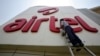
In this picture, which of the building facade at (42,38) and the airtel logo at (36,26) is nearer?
the building facade at (42,38)

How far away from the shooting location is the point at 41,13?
9.38 meters

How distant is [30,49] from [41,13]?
167 inches

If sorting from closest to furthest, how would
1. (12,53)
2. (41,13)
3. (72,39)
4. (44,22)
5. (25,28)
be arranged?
(72,39)
(12,53)
(25,28)
(44,22)
(41,13)

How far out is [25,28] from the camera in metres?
6.91

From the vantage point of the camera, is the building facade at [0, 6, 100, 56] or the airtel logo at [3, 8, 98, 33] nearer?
the building facade at [0, 6, 100, 56]

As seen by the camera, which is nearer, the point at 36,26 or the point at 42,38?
the point at 42,38

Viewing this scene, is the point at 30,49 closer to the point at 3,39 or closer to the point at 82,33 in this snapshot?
the point at 3,39

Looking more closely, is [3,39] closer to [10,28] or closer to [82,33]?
[10,28]

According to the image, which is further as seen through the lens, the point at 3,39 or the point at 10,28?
the point at 10,28

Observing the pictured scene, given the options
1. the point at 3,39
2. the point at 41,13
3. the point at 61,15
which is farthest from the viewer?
the point at 41,13

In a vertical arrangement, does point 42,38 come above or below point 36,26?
→ below

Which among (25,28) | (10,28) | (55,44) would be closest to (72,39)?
(55,44)

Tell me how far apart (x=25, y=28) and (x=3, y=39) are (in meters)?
1.20

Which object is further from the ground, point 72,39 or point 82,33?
point 72,39
